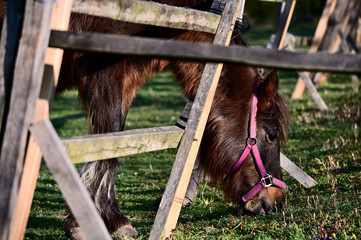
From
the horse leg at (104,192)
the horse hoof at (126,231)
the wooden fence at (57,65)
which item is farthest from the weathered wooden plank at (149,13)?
the horse hoof at (126,231)

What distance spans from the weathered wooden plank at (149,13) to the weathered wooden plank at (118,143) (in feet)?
2.17

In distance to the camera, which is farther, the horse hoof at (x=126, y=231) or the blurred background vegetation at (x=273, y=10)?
the blurred background vegetation at (x=273, y=10)

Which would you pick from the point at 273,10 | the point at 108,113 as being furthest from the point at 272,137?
the point at 273,10

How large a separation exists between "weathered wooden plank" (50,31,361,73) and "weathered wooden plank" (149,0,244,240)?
3.38ft

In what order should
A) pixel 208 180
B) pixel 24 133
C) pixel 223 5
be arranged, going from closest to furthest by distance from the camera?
pixel 24 133
pixel 223 5
pixel 208 180

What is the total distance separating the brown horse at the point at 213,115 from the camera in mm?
4082

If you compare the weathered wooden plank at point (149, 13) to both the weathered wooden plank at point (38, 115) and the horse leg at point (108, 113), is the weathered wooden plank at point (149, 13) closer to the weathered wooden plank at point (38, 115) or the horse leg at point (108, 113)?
the weathered wooden plank at point (38, 115)

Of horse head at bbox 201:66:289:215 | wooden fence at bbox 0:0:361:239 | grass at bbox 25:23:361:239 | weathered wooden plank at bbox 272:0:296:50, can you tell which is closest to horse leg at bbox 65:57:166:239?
grass at bbox 25:23:361:239

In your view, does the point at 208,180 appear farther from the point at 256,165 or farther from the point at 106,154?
the point at 106,154

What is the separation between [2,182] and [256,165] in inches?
90.2

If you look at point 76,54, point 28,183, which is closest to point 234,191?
point 76,54

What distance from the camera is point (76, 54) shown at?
3.94 m

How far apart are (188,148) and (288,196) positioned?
1.54m

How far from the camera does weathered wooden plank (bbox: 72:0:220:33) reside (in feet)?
8.78
